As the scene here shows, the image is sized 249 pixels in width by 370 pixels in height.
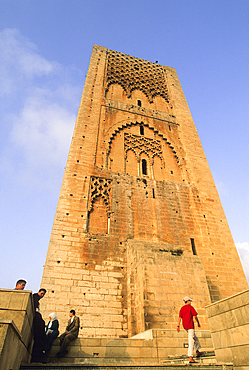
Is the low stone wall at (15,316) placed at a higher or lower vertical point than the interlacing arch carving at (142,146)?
lower

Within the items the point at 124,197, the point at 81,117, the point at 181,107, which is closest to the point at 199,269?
the point at 124,197

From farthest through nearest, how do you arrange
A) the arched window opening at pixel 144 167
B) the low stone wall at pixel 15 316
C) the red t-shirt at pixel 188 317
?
the arched window opening at pixel 144 167
the red t-shirt at pixel 188 317
the low stone wall at pixel 15 316

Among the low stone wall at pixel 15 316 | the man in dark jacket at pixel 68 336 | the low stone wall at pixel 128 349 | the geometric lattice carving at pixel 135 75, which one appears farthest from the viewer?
the geometric lattice carving at pixel 135 75

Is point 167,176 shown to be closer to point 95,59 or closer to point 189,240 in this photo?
point 189,240

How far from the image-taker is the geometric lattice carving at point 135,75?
54.0 feet

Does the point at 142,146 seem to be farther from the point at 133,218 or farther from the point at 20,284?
the point at 20,284

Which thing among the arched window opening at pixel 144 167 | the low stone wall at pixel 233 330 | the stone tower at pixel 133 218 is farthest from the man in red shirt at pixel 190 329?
the arched window opening at pixel 144 167

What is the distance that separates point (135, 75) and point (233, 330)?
16845 millimetres

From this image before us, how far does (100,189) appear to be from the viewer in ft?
35.8

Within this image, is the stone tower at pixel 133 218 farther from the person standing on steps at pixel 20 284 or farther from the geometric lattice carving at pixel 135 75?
the person standing on steps at pixel 20 284

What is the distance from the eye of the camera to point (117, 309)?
8.16 m

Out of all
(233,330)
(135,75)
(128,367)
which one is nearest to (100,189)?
(128,367)

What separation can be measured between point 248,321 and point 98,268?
5.91m

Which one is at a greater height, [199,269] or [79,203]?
[79,203]
